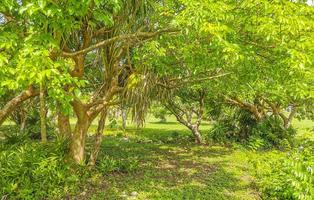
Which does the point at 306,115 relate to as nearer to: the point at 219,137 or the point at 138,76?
the point at 219,137

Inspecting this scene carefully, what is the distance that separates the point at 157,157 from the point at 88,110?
5737 mm

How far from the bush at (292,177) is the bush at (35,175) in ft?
17.1

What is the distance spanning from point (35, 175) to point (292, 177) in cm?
652

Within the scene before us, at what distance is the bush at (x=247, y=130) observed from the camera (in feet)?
69.3

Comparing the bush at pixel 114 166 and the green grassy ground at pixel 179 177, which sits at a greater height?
the bush at pixel 114 166

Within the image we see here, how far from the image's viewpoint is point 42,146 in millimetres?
10547

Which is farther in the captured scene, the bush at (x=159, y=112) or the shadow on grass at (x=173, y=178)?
the bush at (x=159, y=112)

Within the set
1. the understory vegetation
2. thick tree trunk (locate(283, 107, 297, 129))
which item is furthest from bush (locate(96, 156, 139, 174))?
thick tree trunk (locate(283, 107, 297, 129))

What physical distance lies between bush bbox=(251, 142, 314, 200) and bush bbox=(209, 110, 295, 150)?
12853 millimetres

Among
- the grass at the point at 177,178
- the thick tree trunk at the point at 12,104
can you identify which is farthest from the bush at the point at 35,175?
the thick tree trunk at the point at 12,104

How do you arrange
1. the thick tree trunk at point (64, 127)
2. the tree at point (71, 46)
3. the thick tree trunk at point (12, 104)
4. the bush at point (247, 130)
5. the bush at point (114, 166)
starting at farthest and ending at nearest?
the bush at point (247, 130), the thick tree trunk at point (64, 127), the bush at point (114, 166), the thick tree trunk at point (12, 104), the tree at point (71, 46)

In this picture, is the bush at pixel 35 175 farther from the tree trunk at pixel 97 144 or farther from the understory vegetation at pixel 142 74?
the tree trunk at pixel 97 144

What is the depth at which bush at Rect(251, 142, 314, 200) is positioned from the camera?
625 centimetres

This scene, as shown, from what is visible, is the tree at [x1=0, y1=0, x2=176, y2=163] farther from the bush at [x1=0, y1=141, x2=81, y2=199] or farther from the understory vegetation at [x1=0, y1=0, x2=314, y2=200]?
the bush at [x1=0, y1=141, x2=81, y2=199]
